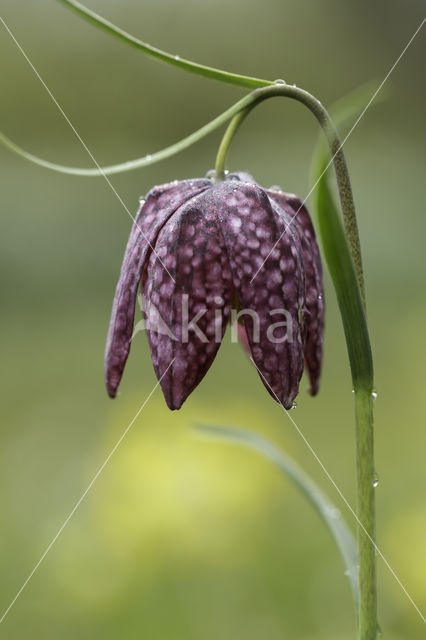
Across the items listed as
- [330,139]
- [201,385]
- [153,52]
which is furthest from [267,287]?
[201,385]

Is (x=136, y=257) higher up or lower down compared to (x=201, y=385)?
higher up

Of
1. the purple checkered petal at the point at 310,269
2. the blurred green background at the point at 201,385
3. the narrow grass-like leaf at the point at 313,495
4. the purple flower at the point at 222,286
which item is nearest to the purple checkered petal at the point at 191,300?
the purple flower at the point at 222,286

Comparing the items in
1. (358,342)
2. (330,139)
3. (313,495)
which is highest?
(330,139)

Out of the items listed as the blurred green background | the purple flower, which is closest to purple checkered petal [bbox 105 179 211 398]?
the purple flower

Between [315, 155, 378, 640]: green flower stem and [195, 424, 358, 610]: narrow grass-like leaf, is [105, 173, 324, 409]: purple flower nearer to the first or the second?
[315, 155, 378, 640]: green flower stem

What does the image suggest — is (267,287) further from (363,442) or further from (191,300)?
(363,442)
